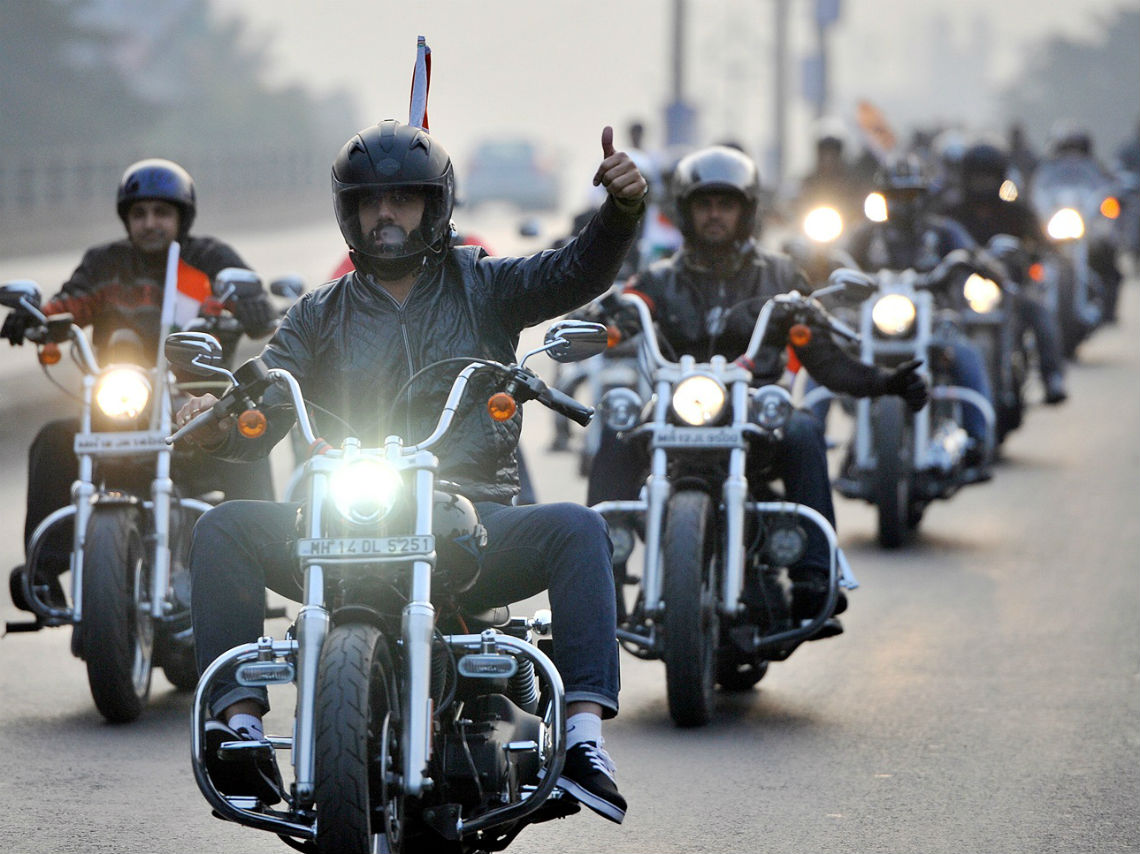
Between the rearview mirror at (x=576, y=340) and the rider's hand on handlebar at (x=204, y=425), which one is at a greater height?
the rearview mirror at (x=576, y=340)

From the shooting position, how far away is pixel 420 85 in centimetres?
607

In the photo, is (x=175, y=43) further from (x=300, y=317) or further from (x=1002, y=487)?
(x=300, y=317)

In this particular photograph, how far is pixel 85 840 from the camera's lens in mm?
5895

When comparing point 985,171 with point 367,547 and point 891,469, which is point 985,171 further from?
point 367,547

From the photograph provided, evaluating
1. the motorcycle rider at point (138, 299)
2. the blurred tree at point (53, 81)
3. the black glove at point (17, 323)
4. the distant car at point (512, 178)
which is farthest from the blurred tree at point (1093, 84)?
the black glove at point (17, 323)

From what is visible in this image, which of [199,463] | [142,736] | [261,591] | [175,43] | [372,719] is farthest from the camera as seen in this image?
[175,43]

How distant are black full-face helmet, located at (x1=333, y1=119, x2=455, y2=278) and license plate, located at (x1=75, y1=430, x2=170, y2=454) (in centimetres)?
218

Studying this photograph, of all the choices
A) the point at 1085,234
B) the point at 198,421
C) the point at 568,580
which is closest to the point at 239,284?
the point at 198,421

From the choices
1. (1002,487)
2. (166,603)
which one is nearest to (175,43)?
(1002,487)

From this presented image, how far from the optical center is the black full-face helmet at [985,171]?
45.9 feet

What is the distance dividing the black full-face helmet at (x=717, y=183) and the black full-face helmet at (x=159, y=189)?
1.82 metres

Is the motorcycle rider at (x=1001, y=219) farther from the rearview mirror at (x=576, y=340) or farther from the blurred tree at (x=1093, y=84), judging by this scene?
the blurred tree at (x=1093, y=84)

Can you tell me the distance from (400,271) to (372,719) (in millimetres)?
1372

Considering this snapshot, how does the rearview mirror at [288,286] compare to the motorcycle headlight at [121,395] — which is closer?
the motorcycle headlight at [121,395]
